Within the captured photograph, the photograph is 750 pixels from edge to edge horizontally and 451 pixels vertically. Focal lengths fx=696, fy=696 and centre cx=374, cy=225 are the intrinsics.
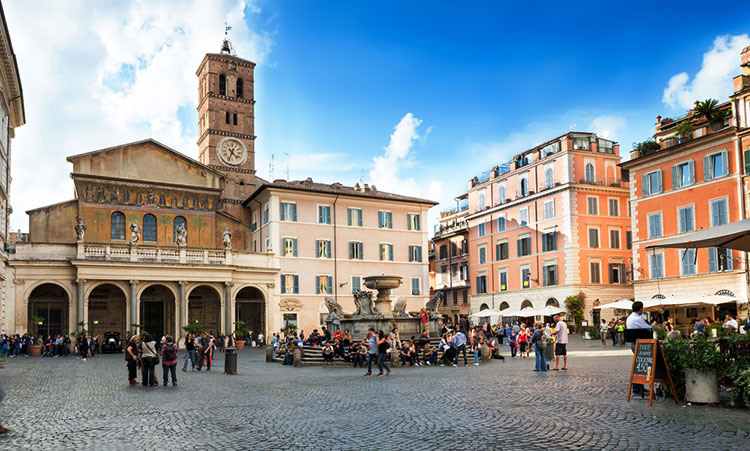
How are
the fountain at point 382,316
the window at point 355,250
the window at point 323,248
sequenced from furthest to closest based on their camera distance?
1. the window at point 355,250
2. the window at point 323,248
3. the fountain at point 382,316

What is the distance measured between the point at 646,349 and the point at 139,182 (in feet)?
135

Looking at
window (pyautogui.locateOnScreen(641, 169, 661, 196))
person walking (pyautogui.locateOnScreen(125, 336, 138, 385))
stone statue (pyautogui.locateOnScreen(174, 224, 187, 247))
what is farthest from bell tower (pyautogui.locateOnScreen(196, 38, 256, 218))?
person walking (pyautogui.locateOnScreen(125, 336, 138, 385))

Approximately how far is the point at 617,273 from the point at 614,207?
4877 mm

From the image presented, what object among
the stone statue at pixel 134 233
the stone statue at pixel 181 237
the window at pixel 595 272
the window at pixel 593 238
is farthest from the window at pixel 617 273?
the stone statue at pixel 134 233

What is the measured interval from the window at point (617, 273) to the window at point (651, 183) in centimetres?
884

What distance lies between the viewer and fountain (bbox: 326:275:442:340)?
2819 cm

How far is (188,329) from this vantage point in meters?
39.5

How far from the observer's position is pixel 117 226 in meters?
45.9

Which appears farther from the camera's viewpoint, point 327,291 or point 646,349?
point 327,291

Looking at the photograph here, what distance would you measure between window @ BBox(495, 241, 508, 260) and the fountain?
2600 cm

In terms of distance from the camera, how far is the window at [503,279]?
182 feet

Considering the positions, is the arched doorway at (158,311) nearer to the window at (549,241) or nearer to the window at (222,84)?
the window at (222,84)

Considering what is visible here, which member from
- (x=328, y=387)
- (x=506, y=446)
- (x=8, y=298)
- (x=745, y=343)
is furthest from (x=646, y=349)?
(x=8, y=298)

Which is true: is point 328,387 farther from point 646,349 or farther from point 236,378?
point 646,349
